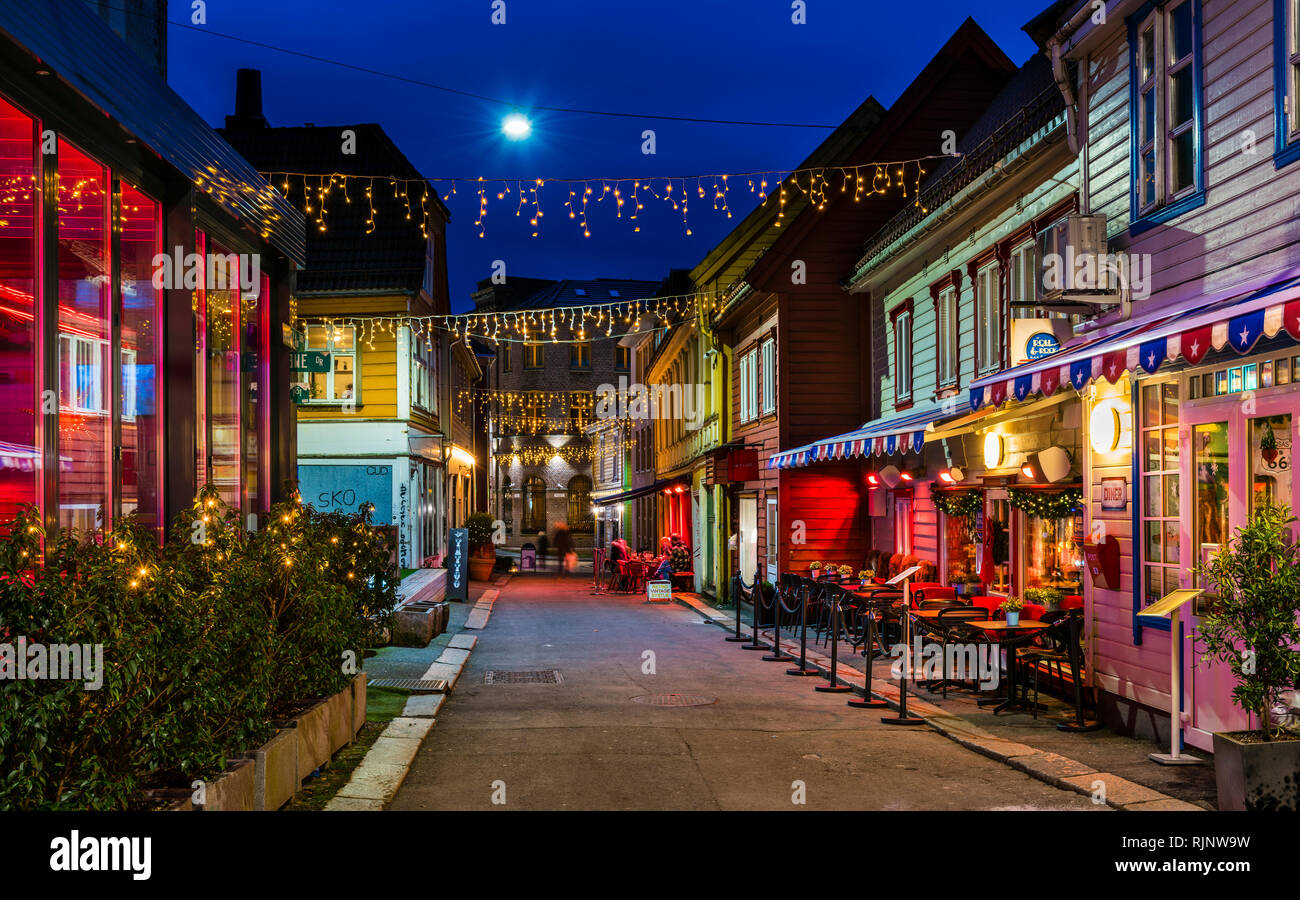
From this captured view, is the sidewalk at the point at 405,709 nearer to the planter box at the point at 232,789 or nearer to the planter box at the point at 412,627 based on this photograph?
the planter box at the point at 412,627

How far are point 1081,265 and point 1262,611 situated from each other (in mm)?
4523

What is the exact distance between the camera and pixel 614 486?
56.5 meters

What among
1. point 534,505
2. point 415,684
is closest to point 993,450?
point 415,684

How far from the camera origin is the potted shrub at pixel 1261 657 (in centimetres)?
647

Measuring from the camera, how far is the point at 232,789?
5.79 metres

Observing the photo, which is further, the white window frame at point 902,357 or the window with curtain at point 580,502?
the window with curtain at point 580,502

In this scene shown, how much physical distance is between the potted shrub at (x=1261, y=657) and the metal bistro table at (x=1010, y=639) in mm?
4186

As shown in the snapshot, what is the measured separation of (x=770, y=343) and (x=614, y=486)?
34.4 m

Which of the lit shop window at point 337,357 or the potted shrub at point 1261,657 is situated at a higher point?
the lit shop window at point 337,357

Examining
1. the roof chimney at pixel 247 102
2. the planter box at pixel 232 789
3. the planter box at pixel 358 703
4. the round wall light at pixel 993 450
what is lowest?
the planter box at pixel 358 703

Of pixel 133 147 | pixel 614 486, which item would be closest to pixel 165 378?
pixel 133 147

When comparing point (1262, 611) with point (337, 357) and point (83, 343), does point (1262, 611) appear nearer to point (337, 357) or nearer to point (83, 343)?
point (83, 343)

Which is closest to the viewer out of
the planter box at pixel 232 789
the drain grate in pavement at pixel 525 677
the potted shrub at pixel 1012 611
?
the planter box at pixel 232 789

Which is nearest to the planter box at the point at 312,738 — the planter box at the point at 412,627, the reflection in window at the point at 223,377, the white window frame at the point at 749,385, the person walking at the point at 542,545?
the reflection in window at the point at 223,377
